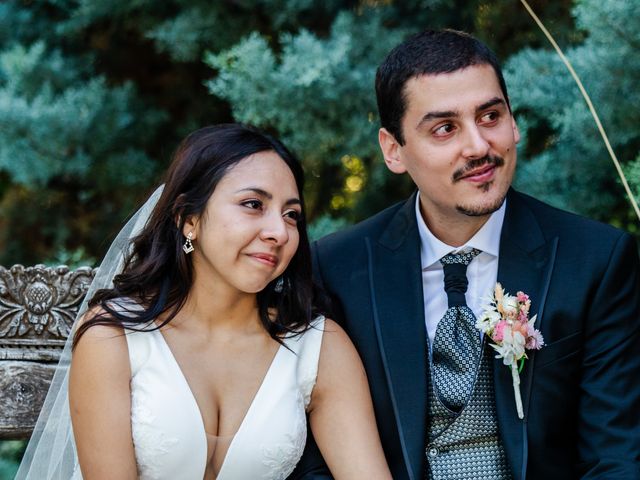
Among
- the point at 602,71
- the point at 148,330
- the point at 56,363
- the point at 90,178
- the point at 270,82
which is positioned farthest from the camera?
the point at 90,178

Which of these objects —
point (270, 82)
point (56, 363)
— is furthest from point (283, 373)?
point (270, 82)

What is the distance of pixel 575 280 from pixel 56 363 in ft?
6.28

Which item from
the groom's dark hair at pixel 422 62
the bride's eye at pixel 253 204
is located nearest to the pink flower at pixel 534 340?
the groom's dark hair at pixel 422 62

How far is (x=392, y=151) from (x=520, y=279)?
674 millimetres

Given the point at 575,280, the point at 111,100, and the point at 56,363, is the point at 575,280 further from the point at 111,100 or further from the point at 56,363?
the point at 111,100

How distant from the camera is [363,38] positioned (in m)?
4.50

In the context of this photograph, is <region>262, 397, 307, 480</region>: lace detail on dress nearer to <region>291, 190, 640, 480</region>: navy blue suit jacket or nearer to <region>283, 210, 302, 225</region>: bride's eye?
<region>291, 190, 640, 480</region>: navy blue suit jacket

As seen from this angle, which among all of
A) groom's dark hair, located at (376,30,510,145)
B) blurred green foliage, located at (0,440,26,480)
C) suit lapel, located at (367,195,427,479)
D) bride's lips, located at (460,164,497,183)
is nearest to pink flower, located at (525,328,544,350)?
suit lapel, located at (367,195,427,479)

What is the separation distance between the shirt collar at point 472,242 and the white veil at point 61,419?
94 centimetres

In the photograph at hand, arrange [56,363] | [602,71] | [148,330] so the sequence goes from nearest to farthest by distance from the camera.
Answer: [148,330], [56,363], [602,71]

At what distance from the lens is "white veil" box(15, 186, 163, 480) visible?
3.13m

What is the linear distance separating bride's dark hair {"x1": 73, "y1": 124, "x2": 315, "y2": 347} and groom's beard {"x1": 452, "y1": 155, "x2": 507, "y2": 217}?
534 millimetres

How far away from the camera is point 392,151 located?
3.42 m

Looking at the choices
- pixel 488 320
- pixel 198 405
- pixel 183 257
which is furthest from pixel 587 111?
pixel 198 405
